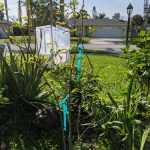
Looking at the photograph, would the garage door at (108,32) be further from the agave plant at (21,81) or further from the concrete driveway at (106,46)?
Result: the agave plant at (21,81)

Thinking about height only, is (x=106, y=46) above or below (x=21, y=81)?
below

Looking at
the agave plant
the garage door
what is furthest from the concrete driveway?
the garage door

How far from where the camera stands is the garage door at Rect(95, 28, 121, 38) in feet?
178

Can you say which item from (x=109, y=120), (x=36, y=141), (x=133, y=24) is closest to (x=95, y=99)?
(x=109, y=120)

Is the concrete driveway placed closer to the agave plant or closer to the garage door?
the agave plant

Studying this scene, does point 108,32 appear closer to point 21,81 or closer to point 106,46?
point 106,46

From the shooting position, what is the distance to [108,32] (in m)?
55.0

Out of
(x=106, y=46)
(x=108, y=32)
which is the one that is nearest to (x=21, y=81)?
→ (x=106, y=46)

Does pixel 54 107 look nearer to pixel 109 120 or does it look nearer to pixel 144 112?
pixel 109 120

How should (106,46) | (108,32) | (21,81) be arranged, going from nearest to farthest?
(21,81), (106,46), (108,32)

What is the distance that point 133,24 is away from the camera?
5012cm

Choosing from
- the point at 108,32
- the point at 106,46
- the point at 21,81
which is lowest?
the point at 106,46

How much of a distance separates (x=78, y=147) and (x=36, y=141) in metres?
0.55

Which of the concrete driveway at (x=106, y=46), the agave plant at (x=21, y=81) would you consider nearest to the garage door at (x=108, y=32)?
the concrete driveway at (x=106, y=46)
